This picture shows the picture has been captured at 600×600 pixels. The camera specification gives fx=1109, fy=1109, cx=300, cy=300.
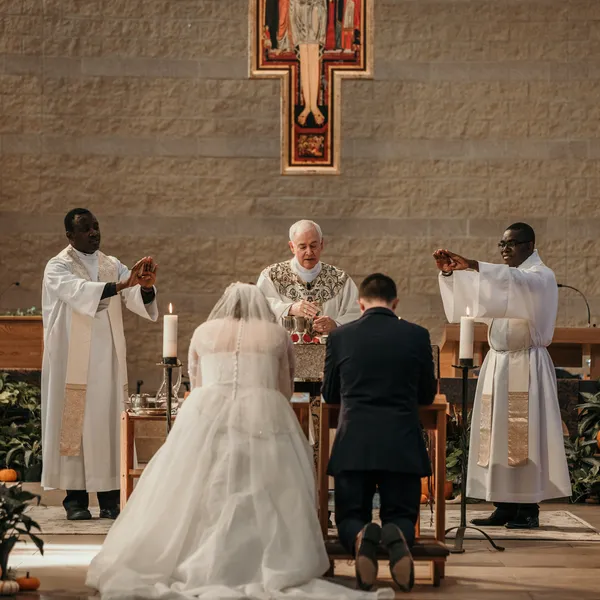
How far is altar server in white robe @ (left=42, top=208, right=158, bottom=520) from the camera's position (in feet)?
23.7

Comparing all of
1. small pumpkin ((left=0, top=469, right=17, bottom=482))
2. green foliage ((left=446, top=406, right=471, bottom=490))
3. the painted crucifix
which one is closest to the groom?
green foliage ((left=446, top=406, right=471, bottom=490))

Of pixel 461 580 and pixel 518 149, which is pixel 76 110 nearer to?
pixel 518 149

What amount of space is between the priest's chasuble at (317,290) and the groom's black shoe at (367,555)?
9.25ft

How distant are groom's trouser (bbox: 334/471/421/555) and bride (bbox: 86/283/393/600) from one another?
5.6 inches

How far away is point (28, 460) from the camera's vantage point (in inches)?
347

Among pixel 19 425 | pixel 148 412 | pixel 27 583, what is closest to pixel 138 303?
pixel 148 412

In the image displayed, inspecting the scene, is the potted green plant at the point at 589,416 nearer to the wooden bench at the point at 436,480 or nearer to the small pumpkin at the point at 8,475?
the wooden bench at the point at 436,480

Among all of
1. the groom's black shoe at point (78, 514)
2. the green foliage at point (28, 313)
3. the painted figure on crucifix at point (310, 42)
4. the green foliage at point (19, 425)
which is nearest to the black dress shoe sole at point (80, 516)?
the groom's black shoe at point (78, 514)

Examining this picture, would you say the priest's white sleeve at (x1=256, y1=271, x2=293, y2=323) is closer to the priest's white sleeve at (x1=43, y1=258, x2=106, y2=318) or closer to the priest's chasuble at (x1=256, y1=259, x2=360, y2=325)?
the priest's chasuble at (x1=256, y1=259, x2=360, y2=325)

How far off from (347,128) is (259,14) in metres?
1.51

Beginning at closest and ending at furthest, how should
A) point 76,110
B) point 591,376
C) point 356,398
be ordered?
point 356,398
point 591,376
point 76,110

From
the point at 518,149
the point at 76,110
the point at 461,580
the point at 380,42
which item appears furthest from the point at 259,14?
the point at 461,580

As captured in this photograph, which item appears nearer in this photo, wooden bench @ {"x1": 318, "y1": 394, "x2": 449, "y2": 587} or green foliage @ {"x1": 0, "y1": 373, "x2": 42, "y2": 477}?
wooden bench @ {"x1": 318, "y1": 394, "x2": 449, "y2": 587}

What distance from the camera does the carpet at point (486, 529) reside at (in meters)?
6.54
